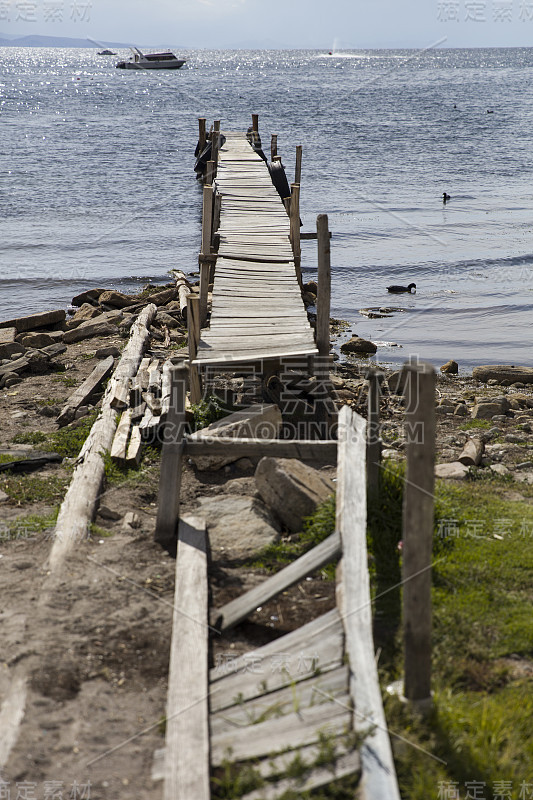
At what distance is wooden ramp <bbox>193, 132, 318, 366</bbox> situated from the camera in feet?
27.8

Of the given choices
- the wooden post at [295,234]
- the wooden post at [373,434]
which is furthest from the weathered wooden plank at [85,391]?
the wooden post at [373,434]

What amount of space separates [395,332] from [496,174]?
80.5 feet

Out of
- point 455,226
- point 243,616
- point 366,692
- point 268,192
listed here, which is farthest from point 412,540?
point 455,226

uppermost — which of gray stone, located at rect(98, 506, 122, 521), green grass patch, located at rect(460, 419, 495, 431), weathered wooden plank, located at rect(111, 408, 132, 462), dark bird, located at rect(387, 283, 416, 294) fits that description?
dark bird, located at rect(387, 283, 416, 294)

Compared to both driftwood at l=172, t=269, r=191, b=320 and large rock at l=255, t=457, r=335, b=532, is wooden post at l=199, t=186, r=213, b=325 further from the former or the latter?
large rock at l=255, t=457, r=335, b=532

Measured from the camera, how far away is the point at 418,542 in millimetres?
3742

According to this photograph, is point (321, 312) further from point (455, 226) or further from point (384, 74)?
point (384, 74)

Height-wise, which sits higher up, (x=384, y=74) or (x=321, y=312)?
(x=384, y=74)

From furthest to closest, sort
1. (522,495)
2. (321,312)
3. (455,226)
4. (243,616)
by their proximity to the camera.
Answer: (455,226)
(321,312)
(522,495)
(243,616)

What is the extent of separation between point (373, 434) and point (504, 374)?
21.3ft

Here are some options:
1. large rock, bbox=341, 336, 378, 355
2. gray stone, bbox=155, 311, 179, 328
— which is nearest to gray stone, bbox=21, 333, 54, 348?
gray stone, bbox=155, 311, 179, 328

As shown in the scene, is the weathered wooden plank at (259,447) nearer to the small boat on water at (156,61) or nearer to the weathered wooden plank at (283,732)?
the weathered wooden plank at (283,732)

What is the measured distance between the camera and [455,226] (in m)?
25.8

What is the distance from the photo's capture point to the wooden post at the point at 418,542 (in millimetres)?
3631
